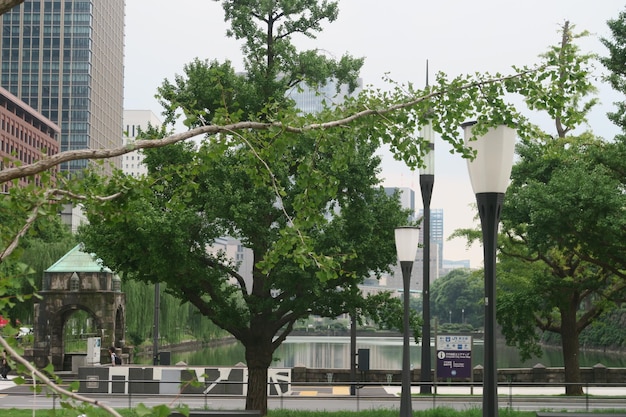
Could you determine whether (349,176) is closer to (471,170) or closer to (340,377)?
(471,170)

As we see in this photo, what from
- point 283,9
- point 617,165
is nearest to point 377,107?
point 283,9

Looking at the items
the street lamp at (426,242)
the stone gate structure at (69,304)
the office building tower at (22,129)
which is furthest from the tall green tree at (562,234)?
the office building tower at (22,129)

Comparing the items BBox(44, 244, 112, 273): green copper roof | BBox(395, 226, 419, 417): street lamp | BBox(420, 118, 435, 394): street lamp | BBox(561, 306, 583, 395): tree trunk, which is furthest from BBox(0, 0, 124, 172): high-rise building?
BBox(395, 226, 419, 417): street lamp

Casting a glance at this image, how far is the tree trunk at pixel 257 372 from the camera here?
74.1 ft

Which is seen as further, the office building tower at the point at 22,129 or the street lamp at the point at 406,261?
the office building tower at the point at 22,129

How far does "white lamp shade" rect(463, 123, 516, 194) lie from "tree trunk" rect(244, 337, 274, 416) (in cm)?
1481

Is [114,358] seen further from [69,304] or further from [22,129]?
[22,129]

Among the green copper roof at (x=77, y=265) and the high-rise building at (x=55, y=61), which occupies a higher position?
the high-rise building at (x=55, y=61)

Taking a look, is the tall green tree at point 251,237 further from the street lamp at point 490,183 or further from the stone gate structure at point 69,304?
the stone gate structure at point 69,304

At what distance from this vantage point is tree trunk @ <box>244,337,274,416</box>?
2259 cm

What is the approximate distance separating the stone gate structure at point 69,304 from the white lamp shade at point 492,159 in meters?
38.8

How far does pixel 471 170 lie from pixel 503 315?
74.4 ft

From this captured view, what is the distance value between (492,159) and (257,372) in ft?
50.6

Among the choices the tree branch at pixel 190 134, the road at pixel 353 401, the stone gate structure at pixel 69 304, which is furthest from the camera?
the stone gate structure at pixel 69 304
